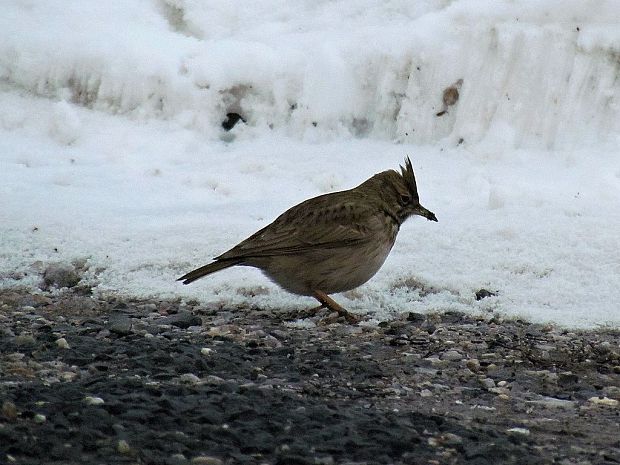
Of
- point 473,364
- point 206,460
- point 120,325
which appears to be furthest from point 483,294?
point 206,460

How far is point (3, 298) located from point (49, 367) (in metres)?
1.86

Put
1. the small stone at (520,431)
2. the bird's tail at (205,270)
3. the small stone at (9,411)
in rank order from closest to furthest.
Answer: the small stone at (9,411) < the small stone at (520,431) < the bird's tail at (205,270)

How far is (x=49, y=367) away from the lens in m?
5.80

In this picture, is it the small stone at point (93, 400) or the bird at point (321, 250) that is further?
the bird at point (321, 250)

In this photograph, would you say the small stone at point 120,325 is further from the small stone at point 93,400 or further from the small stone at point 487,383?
the small stone at point 487,383

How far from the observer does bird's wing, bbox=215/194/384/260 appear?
24.1ft

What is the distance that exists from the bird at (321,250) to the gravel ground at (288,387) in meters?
0.22

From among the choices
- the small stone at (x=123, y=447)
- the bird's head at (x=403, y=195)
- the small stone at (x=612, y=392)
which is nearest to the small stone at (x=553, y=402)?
the small stone at (x=612, y=392)

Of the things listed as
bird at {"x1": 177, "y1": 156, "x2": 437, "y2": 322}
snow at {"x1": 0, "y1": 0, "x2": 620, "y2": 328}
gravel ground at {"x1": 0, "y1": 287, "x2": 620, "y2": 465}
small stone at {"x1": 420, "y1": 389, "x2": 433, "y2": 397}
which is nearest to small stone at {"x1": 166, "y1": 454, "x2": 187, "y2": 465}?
gravel ground at {"x1": 0, "y1": 287, "x2": 620, "y2": 465}

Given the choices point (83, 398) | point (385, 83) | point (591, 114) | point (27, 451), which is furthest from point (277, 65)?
point (27, 451)

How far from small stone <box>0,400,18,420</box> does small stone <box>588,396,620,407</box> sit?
8.67ft

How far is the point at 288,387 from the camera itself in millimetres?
5652

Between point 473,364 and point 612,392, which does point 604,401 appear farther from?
point 473,364

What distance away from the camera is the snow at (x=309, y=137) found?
8094mm
